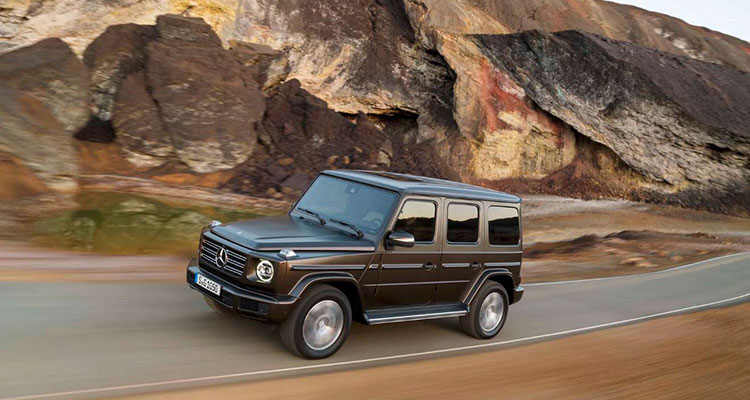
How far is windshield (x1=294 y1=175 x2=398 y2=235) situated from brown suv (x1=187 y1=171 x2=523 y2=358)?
0.01 meters

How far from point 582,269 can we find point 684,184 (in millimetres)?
24171

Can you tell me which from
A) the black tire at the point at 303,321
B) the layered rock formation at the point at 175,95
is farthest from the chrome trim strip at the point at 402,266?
the layered rock formation at the point at 175,95

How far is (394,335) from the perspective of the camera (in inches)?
279

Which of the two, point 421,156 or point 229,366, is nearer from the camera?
point 229,366

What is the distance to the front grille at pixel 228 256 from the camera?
5660 millimetres

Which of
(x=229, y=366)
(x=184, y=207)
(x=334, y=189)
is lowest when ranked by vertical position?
(x=184, y=207)

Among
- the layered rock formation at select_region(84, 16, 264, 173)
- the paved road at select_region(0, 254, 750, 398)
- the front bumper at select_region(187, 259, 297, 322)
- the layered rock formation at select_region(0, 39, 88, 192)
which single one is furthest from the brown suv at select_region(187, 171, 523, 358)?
the layered rock formation at select_region(84, 16, 264, 173)

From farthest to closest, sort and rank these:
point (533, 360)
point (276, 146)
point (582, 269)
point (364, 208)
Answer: point (276, 146), point (582, 269), point (533, 360), point (364, 208)

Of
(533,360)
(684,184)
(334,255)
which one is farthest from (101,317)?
(684,184)

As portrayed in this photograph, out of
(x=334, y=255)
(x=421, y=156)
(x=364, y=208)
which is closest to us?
(x=334, y=255)

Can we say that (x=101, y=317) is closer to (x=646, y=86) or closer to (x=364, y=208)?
(x=364, y=208)

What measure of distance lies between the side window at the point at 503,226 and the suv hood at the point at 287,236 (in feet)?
6.38

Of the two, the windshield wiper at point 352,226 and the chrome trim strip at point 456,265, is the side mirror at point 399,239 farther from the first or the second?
the chrome trim strip at point 456,265

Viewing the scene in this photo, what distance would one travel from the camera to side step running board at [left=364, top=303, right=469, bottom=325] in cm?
615
